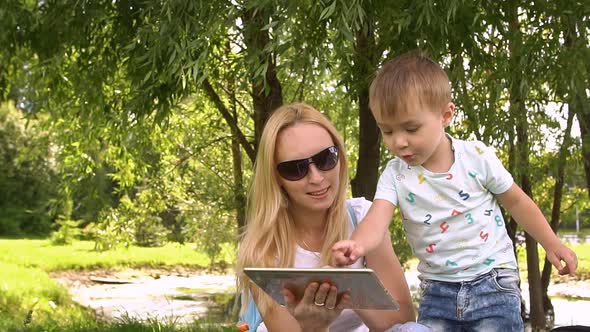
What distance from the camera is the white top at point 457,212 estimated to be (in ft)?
8.30

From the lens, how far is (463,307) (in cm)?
251

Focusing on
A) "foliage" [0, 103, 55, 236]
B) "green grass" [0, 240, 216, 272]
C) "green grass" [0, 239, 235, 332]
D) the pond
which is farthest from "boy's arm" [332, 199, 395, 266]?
"foliage" [0, 103, 55, 236]

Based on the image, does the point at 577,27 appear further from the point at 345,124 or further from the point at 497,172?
the point at 345,124

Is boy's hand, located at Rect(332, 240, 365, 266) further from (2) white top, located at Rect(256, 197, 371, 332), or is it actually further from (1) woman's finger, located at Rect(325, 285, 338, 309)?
(2) white top, located at Rect(256, 197, 371, 332)

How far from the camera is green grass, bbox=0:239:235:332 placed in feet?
18.0

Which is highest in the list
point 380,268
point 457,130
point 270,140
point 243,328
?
point 457,130

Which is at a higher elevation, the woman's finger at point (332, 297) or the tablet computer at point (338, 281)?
the tablet computer at point (338, 281)

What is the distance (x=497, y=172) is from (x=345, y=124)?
6977mm

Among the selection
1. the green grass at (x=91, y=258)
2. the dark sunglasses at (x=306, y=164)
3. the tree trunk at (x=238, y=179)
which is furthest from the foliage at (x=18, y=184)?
the dark sunglasses at (x=306, y=164)

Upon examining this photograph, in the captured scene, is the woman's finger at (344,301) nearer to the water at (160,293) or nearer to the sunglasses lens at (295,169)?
the sunglasses lens at (295,169)

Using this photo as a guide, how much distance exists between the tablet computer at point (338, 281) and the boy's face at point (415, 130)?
20.0 inches

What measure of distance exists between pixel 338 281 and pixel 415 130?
58 cm

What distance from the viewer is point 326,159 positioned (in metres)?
2.60

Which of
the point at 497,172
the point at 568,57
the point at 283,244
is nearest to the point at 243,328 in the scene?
the point at 283,244
